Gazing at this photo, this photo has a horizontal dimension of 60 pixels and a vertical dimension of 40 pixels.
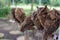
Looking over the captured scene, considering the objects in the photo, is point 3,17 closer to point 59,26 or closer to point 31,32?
point 31,32

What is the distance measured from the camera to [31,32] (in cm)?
108

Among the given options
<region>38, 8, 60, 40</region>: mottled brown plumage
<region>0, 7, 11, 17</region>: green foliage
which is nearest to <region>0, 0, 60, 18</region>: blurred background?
<region>0, 7, 11, 17</region>: green foliage

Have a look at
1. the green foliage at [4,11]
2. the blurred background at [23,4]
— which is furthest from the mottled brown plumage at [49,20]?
the green foliage at [4,11]

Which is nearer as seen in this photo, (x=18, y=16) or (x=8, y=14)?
(x=18, y=16)

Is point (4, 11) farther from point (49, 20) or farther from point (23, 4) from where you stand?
point (49, 20)

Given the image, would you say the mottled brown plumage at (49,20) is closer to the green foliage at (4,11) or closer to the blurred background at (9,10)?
the blurred background at (9,10)

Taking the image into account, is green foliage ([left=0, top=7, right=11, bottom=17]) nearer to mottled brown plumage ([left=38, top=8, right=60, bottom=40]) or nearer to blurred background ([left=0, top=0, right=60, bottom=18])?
blurred background ([left=0, top=0, right=60, bottom=18])

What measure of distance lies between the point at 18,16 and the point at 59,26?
0.30 metres

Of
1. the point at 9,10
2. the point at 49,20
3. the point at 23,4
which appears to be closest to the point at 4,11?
the point at 9,10

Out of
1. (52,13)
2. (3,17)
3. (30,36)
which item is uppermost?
(52,13)

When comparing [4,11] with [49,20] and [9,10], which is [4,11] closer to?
[9,10]

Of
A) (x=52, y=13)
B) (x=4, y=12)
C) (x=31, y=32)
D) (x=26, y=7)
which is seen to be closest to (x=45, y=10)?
(x=52, y=13)

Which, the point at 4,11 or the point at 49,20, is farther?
the point at 4,11

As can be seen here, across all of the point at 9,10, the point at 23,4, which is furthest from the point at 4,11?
the point at 23,4
